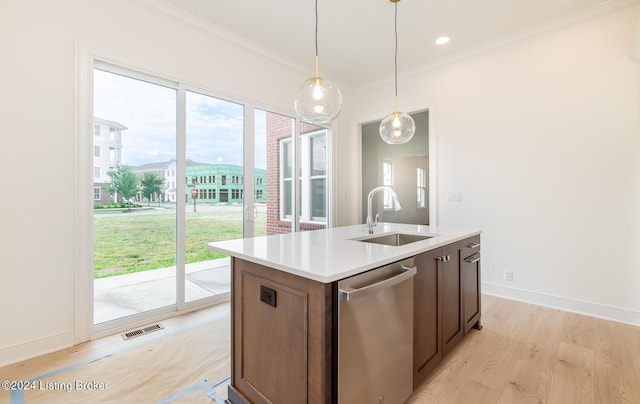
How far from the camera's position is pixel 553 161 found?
303cm

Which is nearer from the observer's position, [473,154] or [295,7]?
[295,7]

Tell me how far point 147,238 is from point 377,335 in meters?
2.43

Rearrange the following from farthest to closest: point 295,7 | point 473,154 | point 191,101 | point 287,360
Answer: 1. point 473,154
2. point 191,101
3. point 295,7
4. point 287,360

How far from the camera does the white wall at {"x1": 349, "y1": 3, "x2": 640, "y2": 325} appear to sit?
268cm

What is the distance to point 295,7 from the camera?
9.12ft

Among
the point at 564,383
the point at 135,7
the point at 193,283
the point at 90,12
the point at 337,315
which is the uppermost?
the point at 135,7

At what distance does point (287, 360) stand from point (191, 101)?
2.77 meters

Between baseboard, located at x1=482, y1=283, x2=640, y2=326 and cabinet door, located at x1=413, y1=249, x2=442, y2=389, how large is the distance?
2.01m

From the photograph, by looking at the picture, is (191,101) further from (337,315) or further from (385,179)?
(385,179)

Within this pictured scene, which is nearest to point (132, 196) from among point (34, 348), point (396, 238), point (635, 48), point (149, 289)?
point (149, 289)

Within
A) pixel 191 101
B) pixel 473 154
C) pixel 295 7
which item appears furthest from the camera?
pixel 473 154

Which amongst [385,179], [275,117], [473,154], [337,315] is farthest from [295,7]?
[385,179]

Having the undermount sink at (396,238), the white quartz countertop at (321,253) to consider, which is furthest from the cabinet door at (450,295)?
the undermount sink at (396,238)

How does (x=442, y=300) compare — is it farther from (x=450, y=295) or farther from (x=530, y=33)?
(x=530, y=33)
